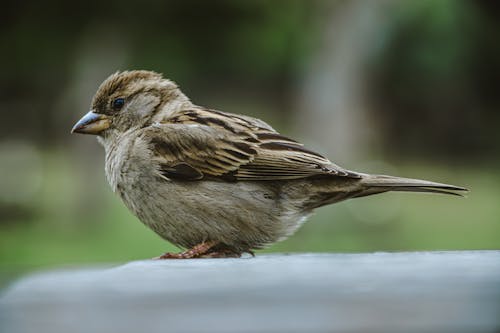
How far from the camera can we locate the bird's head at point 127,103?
3486 millimetres

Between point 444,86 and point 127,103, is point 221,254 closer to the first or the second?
point 127,103

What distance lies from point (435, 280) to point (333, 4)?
12.7 metres

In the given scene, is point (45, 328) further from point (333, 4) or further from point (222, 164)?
point (333, 4)

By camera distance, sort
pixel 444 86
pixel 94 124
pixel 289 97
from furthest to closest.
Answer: pixel 289 97 → pixel 444 86 → pixel 94 124

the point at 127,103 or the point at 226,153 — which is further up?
the point at 127,103

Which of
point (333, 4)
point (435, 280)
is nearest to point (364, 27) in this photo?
point (333, 4)

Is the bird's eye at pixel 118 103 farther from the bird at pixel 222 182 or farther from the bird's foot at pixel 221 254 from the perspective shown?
the bird's foot at pixel 221 254

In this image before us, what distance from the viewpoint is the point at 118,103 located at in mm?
3525

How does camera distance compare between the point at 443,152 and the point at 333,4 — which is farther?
the point at 443,152

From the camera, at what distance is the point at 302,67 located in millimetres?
16672

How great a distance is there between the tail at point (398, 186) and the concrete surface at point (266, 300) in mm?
1589

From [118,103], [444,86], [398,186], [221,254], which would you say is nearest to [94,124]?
[118,103]

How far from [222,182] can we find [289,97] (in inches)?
714

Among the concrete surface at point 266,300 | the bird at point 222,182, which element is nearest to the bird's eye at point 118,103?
the bird at point 222,182
